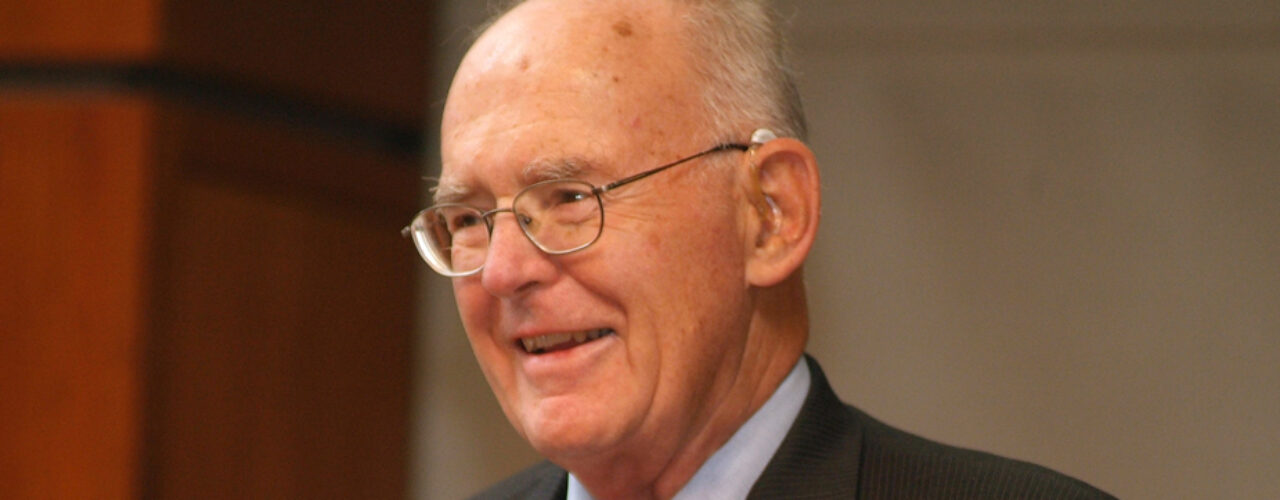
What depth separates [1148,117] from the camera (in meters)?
3.55

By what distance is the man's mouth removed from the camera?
5.24 feet

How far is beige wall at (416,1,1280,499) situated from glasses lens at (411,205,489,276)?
6.74 feet

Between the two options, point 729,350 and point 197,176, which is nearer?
point 729,350

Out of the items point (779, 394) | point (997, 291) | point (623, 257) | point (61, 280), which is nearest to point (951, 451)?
point (779, 394)

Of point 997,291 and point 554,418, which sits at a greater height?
point 554,418

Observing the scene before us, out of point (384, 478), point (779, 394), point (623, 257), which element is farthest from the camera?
point (384, 478)

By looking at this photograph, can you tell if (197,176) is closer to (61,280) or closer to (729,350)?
(61,280)

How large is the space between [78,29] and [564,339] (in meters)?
2.09

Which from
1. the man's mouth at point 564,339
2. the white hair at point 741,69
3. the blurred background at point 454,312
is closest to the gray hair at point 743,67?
the white hair at point 741,69

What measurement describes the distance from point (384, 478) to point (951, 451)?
2.47m

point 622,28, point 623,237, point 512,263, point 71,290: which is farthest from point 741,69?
point 71,290

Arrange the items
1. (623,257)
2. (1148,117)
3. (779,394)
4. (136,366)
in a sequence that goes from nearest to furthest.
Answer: (623,257) → (779,394) → (136,366) → (1148,117)

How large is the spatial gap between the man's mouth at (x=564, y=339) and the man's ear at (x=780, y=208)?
0.20 meters

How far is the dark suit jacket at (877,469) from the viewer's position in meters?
1.54
